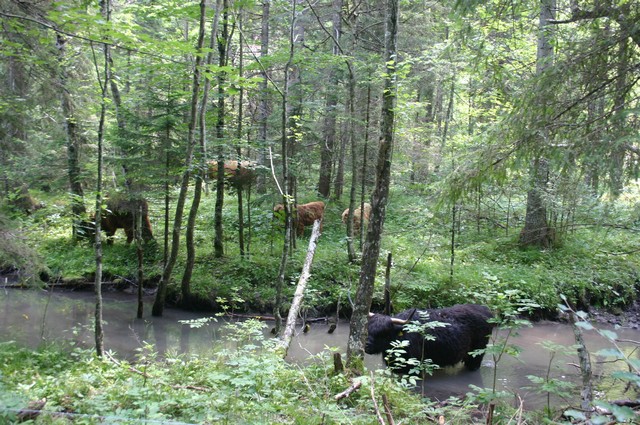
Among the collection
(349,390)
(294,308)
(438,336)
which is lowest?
(438,336)

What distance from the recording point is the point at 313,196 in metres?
17.5

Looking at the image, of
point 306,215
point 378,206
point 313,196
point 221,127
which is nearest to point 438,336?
point 378,206

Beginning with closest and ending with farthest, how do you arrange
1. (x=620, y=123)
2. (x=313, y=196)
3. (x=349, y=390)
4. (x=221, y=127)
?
1. (x=349, y=390)
2. (x=620, y=123)
3. (x=221, y=127)
4. (x=313, y=196)

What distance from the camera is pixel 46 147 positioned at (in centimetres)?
1353

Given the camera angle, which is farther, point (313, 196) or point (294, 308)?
point (313, 196)

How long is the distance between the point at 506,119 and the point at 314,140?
31.2 ft

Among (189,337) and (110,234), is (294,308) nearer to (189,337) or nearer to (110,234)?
(189,337)

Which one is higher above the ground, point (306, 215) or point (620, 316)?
point (306, 215)

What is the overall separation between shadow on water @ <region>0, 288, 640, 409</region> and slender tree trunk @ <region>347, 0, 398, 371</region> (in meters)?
0.94

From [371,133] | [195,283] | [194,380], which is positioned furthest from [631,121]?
[195,283]

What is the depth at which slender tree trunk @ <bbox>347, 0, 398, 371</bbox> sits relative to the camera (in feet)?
17.5

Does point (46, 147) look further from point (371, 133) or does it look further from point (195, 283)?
point (371, 133)

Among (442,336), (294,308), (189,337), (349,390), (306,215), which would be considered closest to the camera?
(349,390)

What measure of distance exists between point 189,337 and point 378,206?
564cm
